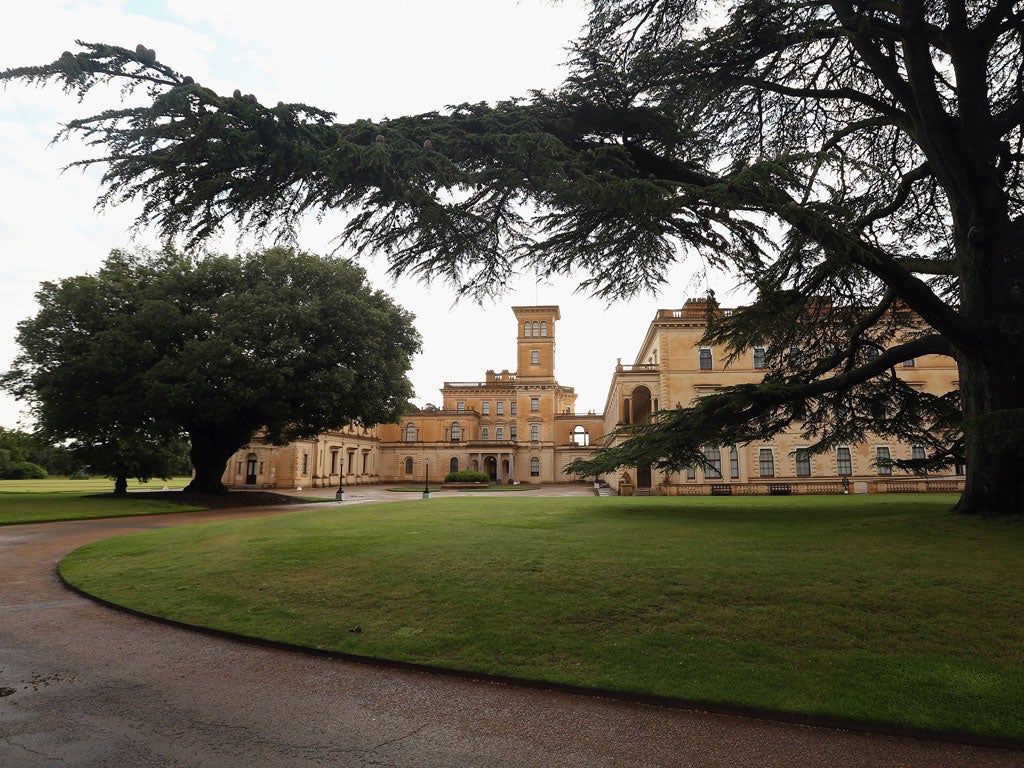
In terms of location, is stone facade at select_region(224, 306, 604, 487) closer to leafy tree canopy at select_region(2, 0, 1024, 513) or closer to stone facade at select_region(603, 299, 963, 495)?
stone facade at select_region(603, 299, 963, 495)

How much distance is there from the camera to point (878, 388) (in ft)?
53.2

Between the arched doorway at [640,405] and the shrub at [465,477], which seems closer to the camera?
the arched doorway at [640,405]

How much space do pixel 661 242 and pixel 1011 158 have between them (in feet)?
30.9

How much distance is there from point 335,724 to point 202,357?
24.1 metres

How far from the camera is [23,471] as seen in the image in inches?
2446

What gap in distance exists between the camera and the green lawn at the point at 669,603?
523 cm

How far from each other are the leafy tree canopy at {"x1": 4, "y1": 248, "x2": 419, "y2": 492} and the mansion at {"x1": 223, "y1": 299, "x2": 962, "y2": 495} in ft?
38.0

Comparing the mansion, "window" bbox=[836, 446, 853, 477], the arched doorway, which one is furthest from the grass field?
"window" bbox=[836, 446, 853, 477]

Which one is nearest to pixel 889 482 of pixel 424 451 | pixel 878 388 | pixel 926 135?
pixel 878 388

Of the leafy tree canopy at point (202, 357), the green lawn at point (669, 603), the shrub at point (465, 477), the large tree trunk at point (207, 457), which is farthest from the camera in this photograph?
the shrub at point (465, 477)

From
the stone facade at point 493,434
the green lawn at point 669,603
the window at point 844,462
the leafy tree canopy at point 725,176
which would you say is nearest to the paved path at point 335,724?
the green lawn at point 669,603

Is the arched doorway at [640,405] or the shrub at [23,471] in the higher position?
the arched doorway at [640,405]

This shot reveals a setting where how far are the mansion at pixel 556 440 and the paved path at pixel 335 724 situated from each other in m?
10.4

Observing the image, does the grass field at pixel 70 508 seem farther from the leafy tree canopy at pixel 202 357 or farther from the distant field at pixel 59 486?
the distant field at pixel 59 486
